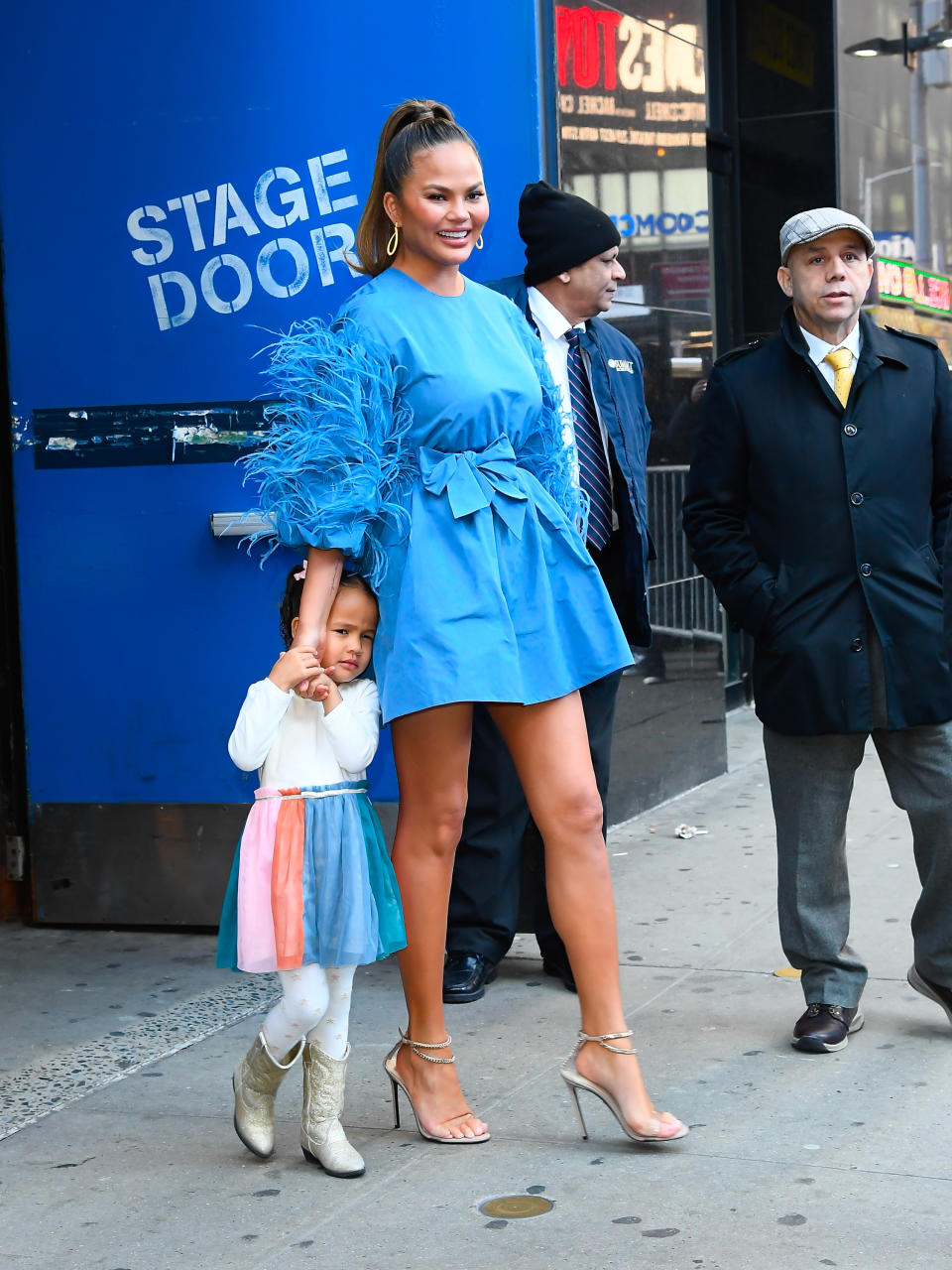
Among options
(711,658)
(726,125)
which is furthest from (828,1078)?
(726,125)

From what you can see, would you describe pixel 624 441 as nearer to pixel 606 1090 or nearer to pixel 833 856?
pixel 833 856

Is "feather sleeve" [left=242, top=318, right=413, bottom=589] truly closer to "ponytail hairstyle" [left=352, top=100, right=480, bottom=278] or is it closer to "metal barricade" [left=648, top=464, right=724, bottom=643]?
"ponytail hairstyle" [left=352, top=100, right=480, bottom=278]

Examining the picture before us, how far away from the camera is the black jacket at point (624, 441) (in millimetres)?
4574

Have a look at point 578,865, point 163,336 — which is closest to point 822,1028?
point 578,865

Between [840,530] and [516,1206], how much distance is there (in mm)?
1640

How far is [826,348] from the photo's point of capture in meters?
4.02

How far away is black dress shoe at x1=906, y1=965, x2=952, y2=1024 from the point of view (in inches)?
160

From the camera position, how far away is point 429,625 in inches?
133

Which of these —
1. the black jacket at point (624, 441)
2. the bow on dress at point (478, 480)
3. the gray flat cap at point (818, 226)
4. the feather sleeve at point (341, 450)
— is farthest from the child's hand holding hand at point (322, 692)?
the gray flat cap at point (818, 226)

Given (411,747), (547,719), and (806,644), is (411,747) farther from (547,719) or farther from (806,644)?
(806,644)

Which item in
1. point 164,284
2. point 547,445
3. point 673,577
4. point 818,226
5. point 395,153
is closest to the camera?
point 395,153

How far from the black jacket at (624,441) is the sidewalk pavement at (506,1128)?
1.00 m

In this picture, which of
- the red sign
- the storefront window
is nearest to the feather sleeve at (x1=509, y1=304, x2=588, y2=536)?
the storefront window

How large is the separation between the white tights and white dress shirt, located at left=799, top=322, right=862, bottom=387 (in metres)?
1.73
